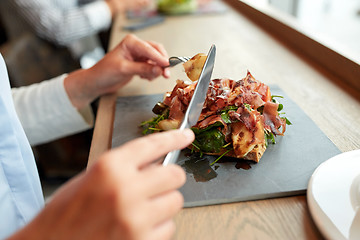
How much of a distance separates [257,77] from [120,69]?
37 cm

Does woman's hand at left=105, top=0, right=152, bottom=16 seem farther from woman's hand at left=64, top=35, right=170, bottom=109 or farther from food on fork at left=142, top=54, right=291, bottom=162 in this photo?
food on fork at left=142, top=54, right=291, bottom=162

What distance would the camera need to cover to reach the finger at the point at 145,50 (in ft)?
2.57

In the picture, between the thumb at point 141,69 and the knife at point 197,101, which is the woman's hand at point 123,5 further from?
the knife at point 197,101

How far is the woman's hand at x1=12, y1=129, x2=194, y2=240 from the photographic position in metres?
0.27

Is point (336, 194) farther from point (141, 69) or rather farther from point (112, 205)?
point (141, 69)

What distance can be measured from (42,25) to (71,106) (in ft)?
3.33

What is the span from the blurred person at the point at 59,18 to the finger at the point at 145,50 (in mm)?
1065

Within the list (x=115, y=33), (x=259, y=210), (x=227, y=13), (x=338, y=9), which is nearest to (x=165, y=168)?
(x=259, y=210)

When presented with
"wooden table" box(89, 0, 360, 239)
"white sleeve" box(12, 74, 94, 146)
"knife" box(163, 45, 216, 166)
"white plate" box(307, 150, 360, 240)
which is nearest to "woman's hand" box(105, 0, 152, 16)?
"wooden table" box(89, 0, 360, 239)

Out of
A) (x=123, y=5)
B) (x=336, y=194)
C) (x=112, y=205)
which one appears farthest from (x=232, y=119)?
(x=123, y=5)

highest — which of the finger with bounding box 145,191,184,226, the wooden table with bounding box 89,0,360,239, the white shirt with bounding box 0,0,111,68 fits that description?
the finger with bounding box 145,191,184,226

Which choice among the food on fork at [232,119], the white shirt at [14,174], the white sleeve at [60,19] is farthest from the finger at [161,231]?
the white sleeve at [60,19]

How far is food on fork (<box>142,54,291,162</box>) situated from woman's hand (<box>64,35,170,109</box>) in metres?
0.20

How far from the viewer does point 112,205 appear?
270 millimetres
